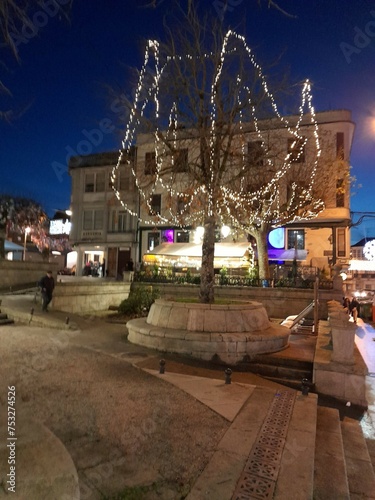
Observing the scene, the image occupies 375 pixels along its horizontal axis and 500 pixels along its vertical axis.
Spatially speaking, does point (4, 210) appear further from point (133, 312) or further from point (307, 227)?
point (307, 227)

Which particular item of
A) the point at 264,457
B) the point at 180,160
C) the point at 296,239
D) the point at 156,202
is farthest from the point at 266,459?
the point at 156,202

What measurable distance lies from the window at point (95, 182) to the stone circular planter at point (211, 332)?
2342 centimetres

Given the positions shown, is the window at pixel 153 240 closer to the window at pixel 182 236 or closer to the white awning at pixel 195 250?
the window at pixel 182 236

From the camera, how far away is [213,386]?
613 centimetres

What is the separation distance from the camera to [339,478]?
3.65 m

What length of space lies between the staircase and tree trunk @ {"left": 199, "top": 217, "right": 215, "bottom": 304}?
15.6 ft

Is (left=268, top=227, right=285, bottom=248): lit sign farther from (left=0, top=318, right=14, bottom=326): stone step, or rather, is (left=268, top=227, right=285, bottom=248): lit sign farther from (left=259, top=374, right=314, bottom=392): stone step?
(left=0, top=318, right=14, bottom=326): stone step

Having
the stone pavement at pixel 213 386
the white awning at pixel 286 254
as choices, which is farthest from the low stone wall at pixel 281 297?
the white awning at pixel 286 254

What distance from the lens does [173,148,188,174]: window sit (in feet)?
34.9

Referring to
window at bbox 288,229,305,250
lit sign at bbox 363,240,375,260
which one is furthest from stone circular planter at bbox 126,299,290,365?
lit sign at bbox 363,240,375,260

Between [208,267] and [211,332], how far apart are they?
2092 millimetres

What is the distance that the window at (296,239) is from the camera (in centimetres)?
2516

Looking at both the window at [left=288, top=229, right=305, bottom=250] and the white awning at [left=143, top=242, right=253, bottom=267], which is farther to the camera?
the window at [left=288, top=229, right=305, bottom=250]

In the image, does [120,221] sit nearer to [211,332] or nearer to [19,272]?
[19,272]
